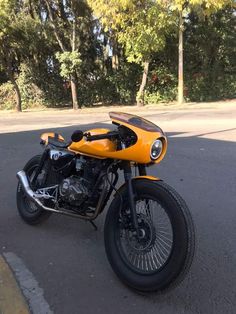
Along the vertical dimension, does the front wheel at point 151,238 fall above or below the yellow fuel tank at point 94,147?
below

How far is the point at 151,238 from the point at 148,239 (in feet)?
0.10

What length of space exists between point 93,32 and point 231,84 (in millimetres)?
8310

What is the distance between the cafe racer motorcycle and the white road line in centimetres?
64

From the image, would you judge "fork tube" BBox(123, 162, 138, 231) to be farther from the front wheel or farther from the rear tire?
the rear tire

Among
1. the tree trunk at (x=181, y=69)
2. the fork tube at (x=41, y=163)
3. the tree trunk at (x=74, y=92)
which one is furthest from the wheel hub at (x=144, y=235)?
the tree trunk at (x=74, y=92)

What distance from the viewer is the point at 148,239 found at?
4133 millimetres

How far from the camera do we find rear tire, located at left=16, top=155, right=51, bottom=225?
223 inches

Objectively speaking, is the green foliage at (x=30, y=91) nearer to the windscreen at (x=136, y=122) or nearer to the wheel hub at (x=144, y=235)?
the windscreen at (x=136, y=122)

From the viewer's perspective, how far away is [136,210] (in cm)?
420

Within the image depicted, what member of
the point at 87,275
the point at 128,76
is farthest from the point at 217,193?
the point at 128,76

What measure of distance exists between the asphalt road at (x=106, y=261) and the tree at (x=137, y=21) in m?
16.4

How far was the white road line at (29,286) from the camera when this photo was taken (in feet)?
12.6

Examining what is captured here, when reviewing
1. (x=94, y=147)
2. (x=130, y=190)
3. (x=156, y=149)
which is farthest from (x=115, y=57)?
(x=130, y=190)

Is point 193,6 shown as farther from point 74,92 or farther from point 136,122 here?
point 136,122
